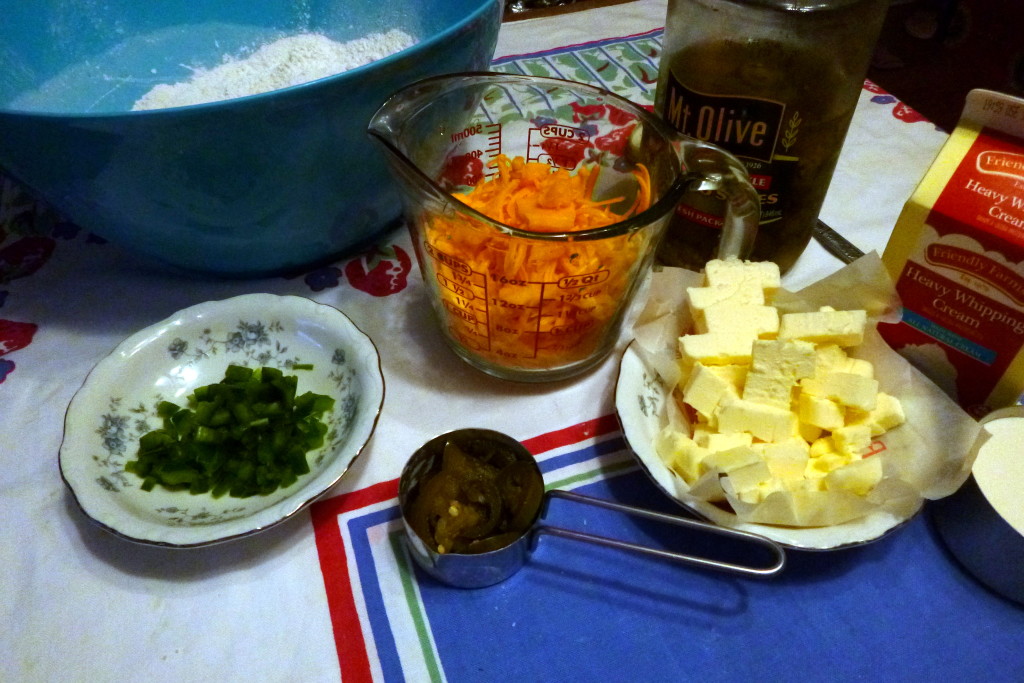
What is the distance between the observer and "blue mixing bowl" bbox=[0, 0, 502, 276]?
0.56 metres

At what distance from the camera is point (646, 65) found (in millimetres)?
1129

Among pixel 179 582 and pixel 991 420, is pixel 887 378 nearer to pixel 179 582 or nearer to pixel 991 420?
pixel 991 420

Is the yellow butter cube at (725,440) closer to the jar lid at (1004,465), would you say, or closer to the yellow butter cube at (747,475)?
the yellow butter cube at (747,475)

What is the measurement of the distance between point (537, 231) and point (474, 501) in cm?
24

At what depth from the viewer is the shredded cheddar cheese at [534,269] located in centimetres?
58

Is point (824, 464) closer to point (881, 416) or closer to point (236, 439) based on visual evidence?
point (881, 416)

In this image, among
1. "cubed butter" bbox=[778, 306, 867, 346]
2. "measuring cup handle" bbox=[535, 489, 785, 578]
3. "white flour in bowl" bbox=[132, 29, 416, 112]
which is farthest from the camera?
"white flour in bowl" bbox=[132, 29, 416, 112]

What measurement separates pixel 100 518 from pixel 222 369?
21 centimetres

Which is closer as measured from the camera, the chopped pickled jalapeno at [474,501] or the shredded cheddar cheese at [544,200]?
the chopped pickled jalapeno at [474,501]

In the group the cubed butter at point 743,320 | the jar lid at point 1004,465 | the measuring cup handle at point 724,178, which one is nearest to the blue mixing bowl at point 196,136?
the measuring cup handle at point 724,178

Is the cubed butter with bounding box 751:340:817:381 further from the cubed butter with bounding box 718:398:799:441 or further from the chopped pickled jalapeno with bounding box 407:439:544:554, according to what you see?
the chopped pickled jalapeno with bounding box 407:439:544:554

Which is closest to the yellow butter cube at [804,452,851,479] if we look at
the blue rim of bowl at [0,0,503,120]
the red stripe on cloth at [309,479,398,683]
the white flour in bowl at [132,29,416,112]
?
the red stripe on cloth at [309,479,398,683]

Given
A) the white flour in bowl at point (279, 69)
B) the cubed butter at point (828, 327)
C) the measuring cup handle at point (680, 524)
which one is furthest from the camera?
the white flour in bowl at point (279, 69)

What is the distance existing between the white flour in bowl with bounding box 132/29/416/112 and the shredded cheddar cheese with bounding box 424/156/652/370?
0.26 meters
